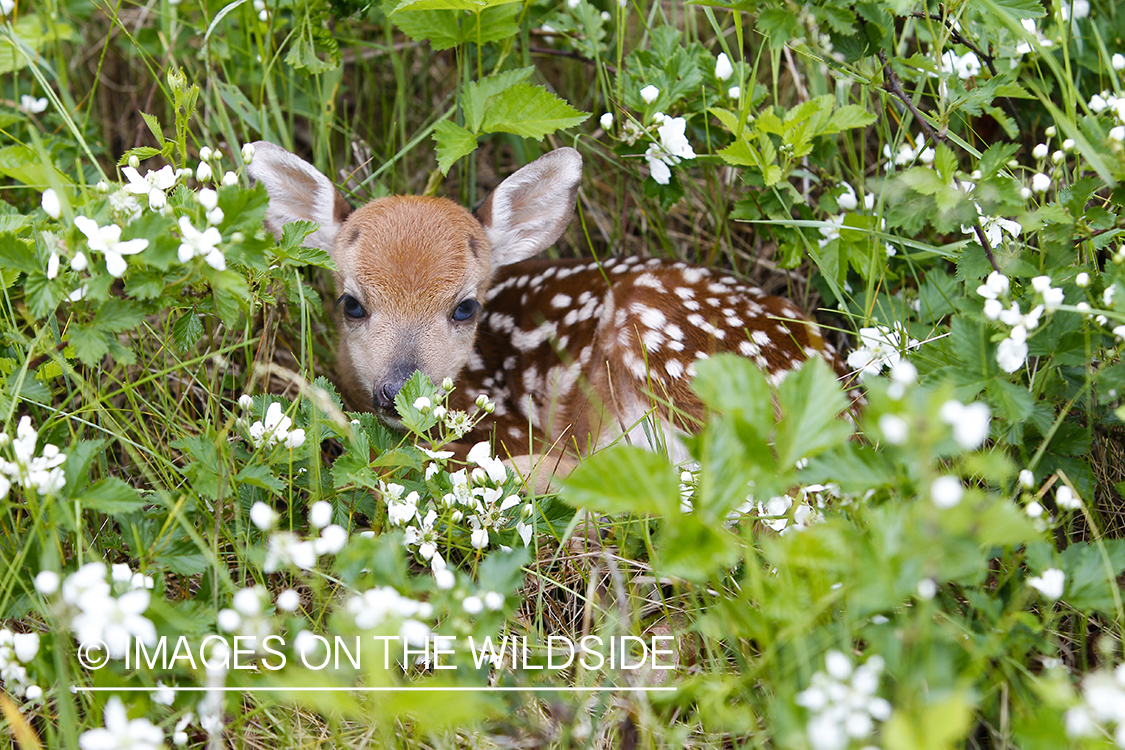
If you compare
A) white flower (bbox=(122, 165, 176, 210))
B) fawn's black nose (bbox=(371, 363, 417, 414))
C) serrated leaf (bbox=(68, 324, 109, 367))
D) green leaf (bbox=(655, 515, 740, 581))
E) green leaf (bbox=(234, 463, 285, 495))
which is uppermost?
white flower (bbox=(122, 165, 176, 210))

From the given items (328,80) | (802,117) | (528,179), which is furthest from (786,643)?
(328,80)

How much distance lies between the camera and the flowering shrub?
1.38 meters

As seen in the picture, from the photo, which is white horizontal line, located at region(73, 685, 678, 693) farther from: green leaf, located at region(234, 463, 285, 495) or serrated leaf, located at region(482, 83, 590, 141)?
serrated leaf, located at region(482, 83, 590, 141)

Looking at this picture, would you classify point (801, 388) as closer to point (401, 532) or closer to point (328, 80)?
point (401, 532)

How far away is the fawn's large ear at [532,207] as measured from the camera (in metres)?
2.87

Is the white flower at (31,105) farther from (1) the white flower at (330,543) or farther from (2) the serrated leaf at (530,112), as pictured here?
(1) the white flower at (330,543)

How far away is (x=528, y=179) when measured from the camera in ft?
9.66

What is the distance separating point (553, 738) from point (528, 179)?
181 cm

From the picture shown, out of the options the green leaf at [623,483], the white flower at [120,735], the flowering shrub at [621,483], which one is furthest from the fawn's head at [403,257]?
the white flower at [120,735]

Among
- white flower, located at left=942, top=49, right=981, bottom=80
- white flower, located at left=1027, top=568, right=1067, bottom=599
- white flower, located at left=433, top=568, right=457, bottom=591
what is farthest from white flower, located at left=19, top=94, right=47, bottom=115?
white flower, located at left=1027, top=568, right=1067, bottom=599

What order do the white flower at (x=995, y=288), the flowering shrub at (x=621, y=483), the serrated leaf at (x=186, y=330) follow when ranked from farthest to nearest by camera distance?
the serrated leaf at (x=186, y=330) < the white flower at (x=995, y=288) < the flowering shrub at (x=621, y=483)

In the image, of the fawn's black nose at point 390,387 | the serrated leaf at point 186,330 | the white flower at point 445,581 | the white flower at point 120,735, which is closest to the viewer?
the white flower at point 120,735

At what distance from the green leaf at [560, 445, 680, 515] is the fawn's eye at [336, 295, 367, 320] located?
4.84ft

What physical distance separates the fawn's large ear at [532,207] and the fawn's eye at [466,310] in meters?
0.30
